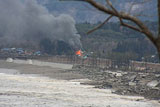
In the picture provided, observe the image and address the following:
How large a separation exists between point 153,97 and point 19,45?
75.4 metres

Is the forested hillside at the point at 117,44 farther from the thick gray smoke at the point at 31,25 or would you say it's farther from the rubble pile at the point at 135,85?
the rubble pile at the point at 135,85

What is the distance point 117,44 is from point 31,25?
2437 centimetres

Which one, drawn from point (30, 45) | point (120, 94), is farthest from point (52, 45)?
point (120, 94)

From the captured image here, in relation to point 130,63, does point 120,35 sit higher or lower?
higher

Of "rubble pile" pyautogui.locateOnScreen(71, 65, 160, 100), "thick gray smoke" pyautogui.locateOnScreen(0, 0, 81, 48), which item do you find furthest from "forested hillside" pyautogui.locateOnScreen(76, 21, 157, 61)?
"rubble pile" pyautogui.locateOnScreen(71, 65, 160, 100)

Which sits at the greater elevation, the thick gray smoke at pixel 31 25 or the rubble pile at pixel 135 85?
the thick gray smoke at pixel 31 25

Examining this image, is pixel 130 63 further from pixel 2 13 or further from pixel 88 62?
pixel 2 13

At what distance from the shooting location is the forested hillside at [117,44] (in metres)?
85.8

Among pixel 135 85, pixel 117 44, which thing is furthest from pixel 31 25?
pixel 135 85

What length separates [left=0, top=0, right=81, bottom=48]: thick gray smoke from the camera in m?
98.6

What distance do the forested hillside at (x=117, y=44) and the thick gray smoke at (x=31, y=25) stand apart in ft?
21.4

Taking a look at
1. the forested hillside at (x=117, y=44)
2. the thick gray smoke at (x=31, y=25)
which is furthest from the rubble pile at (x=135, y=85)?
the thick gray smoke at (x=31, y=25)

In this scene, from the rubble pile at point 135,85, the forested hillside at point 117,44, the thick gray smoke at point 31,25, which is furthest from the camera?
the thick gray smoke at point 31,25

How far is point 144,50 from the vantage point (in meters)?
100
